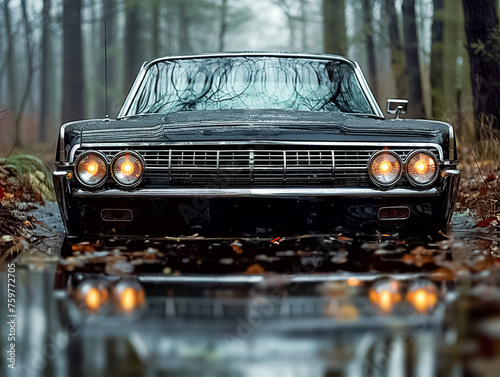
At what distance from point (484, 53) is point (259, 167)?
283 inches

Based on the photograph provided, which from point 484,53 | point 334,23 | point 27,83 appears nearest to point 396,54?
point 334,23

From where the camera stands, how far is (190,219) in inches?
168

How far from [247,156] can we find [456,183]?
4.11 ft

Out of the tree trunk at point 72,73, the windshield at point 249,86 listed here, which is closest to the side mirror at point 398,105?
the windshield at point 249,86

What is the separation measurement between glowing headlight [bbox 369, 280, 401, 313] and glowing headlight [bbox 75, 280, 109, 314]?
1203 millimetres

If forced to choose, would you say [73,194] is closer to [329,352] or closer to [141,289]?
[141,289]

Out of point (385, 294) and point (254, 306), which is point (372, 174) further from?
point (254, 306)

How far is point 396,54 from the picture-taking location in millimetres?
18984

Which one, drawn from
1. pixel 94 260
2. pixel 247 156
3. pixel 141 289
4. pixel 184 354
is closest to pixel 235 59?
pixel 247 156

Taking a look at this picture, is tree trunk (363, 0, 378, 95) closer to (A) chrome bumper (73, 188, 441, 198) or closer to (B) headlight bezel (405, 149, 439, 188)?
(B) headlight bezel (405, 149, 439, 188)

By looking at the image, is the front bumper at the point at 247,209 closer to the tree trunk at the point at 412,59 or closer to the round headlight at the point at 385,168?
the round headlight at the point at 385,168

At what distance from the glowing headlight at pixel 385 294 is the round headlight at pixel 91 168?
5.53 feet

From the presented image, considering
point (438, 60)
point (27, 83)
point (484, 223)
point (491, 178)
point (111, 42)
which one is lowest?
point (484, 223)

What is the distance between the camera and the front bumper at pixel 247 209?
166 inches
